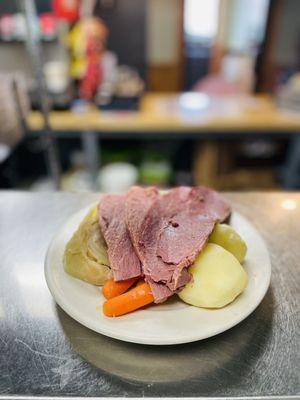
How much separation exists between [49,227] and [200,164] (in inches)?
79.7

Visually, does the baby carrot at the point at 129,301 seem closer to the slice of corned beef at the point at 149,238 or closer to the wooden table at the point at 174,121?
the slice of corned beef at the point at 149,238

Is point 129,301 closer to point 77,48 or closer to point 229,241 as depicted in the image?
point 229,241

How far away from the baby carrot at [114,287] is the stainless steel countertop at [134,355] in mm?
85

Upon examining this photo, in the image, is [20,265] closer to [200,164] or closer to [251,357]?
[251,357]

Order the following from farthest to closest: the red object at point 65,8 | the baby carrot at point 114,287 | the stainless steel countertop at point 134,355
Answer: the red object at point 65,8 < the baby carrot at point 114,287 < the stainless steel countertop at point 134,355

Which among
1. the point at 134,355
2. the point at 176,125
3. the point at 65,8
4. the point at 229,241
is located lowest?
the point at 176,125

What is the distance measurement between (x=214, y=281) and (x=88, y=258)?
27 centimetres

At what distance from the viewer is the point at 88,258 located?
2.52ft

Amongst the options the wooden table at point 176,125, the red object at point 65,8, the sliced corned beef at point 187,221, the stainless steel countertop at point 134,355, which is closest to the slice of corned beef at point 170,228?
the sliced corned beef at point 187,221

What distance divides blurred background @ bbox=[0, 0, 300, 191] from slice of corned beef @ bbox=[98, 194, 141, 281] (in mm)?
1544

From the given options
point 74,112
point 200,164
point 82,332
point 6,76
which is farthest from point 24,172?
point 82,332

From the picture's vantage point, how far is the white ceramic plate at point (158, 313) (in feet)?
2.14

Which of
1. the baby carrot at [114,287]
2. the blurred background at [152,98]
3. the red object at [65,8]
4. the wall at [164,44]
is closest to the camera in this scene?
the baby carrot at [114,287]

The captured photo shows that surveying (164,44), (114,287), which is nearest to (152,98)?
(164,44)
